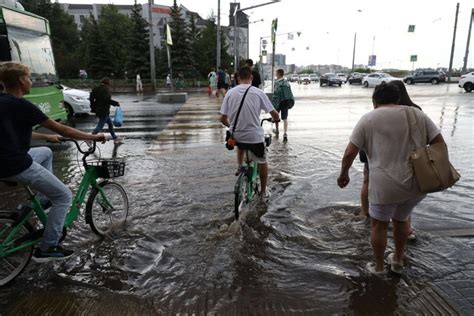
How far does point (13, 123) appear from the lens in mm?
3242

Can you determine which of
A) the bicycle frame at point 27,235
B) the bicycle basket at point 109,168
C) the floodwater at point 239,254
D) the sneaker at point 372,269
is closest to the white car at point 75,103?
the floodwater at point 239,254

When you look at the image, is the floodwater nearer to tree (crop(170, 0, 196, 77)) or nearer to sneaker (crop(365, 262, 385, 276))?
sneaker (crop(365, 262, 385, 276))

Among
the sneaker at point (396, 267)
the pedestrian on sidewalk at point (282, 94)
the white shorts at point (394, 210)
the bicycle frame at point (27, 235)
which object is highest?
the pedestrian on sidewalk at point (282, 94)

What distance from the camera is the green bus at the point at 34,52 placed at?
29.7ft

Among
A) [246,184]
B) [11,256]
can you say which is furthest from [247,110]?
[11,256]

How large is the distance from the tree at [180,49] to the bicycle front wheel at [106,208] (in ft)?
142

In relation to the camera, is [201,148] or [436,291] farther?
[201,148]

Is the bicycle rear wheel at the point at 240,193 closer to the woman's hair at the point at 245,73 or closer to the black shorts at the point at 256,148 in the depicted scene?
the black shorts at the point at 256,148

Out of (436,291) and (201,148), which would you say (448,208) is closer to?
(436,291)

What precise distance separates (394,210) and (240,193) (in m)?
2.05

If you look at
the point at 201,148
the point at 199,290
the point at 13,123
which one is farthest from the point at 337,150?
the point at 13,123

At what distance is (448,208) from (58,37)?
6807 centimetres

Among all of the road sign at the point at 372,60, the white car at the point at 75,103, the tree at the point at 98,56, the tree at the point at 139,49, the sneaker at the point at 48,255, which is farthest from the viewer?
the road sign at the point at 372,60

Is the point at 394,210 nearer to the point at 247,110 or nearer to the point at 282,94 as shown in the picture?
the point at 247,110
